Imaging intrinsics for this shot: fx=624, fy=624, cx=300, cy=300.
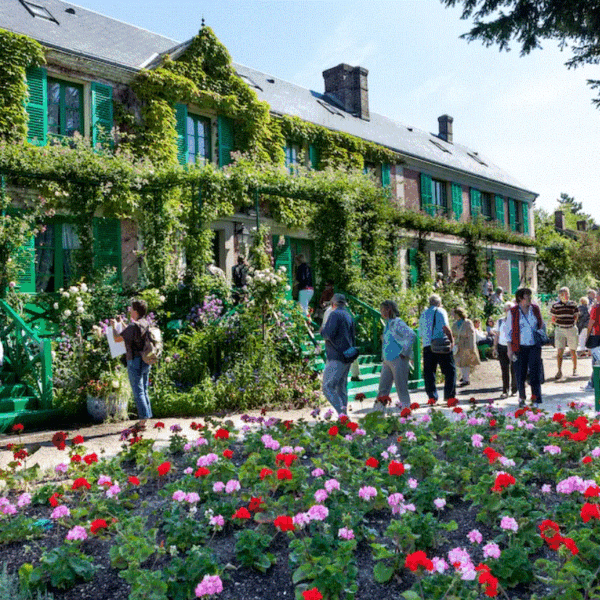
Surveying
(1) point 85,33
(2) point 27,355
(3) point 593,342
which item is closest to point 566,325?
(3) point 593,342

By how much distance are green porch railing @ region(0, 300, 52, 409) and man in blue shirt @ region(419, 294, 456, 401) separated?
4941 mm

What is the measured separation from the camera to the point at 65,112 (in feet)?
40.7

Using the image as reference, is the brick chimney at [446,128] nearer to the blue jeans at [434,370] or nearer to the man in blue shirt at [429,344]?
the man in blue shirt at [429,344]

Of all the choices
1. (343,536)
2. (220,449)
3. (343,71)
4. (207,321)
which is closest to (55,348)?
(207,321)

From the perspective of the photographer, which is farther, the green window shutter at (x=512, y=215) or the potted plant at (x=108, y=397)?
the green window shutter at (x=512, y=215)

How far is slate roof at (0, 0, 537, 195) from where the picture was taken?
12.8 metres

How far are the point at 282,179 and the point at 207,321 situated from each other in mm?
3986

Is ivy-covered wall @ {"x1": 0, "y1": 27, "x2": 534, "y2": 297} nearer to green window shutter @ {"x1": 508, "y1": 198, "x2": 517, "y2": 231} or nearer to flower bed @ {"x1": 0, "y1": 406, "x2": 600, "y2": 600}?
flower bed @ {"x1": 0, "y1": 406, "x2": 600, "y2": 600}

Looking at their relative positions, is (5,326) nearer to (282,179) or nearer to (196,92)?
(282,179)

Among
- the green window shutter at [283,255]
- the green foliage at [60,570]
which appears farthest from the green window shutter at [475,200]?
the green foliage at [60,570]

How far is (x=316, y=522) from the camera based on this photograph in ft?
10.4

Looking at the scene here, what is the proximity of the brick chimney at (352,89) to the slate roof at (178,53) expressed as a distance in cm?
42

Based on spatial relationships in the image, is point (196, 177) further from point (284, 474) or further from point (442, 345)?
point (284, 474)

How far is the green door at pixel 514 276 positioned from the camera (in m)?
26.1
